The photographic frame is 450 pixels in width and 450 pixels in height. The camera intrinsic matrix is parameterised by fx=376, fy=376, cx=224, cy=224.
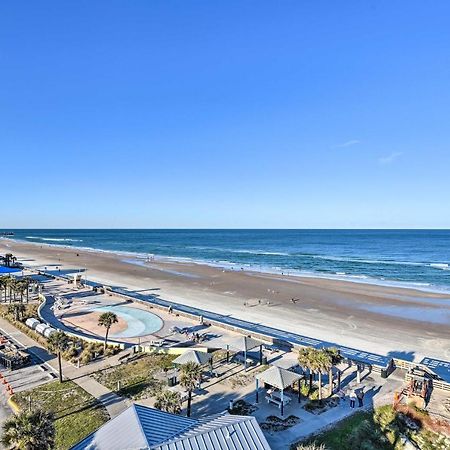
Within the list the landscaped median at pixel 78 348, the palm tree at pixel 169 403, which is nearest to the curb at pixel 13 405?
the landscaped median at pixel 78 348

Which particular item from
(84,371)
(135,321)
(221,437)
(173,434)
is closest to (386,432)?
(221,437)

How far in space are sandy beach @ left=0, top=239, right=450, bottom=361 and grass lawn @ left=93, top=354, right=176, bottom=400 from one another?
46.6ft

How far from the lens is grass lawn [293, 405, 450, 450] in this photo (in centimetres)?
1666

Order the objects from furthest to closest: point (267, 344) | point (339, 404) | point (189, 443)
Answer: point (267, 344), point (339, 404), point (189, 443)

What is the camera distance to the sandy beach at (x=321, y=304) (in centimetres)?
3330

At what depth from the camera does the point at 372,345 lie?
3128 cm

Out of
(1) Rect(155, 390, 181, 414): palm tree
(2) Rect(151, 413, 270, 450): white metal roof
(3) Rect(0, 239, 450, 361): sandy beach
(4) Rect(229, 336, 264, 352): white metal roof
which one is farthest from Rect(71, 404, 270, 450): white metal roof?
(3) Rect(0, 239, 450, 361): sandy beach

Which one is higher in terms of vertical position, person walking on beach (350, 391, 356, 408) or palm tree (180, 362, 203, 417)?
palm tree (180, 362, 203, 417)

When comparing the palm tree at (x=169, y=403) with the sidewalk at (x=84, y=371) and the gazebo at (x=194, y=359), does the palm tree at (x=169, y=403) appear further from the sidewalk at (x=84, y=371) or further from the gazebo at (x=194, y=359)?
the gazebo at (x=194, y=359)

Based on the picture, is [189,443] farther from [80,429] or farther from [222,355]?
[222,355]

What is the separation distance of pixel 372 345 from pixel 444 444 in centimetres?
1493

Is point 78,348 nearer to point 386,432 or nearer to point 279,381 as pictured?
point 279,381

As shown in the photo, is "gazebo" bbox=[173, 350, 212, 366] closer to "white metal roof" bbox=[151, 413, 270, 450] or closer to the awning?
the awning

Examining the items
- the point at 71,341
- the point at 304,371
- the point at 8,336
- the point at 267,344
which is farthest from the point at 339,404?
the point at 8,336
